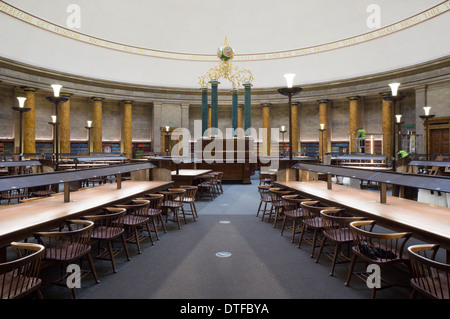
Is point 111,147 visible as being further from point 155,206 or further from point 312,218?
point 312,218

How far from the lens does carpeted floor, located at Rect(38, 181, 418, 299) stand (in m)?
2.83

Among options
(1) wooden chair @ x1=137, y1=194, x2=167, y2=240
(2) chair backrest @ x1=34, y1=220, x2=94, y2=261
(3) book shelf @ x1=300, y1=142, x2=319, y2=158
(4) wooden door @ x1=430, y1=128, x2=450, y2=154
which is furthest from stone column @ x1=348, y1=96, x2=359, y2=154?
(2) chair backrest @ x1=34, y1=220, x2=94, y2=261

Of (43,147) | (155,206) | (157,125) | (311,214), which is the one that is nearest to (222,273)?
(311,214)

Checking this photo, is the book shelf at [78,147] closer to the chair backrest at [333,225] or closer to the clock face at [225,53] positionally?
the clock face at [225,53]

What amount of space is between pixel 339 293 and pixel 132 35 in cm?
1910

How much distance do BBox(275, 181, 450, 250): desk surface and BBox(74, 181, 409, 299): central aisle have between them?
2.56 feet

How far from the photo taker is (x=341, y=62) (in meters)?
17.0

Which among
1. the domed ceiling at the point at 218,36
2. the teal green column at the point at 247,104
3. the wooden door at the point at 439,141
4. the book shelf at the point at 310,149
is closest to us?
the wooden door at the point at 439,141

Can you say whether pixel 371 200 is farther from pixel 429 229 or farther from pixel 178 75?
pixel 178 75

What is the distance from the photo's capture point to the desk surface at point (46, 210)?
2596 mm

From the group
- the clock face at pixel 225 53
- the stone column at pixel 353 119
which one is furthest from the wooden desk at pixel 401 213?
the stone column at pixel 353 119

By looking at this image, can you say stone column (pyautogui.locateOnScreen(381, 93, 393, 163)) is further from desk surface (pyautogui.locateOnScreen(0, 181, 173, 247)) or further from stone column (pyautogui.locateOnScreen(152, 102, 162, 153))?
desk surface (pyautogui.locateOnScreen(0, 181, 173, 247))

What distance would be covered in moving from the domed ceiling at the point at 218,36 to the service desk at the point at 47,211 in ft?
41.0
